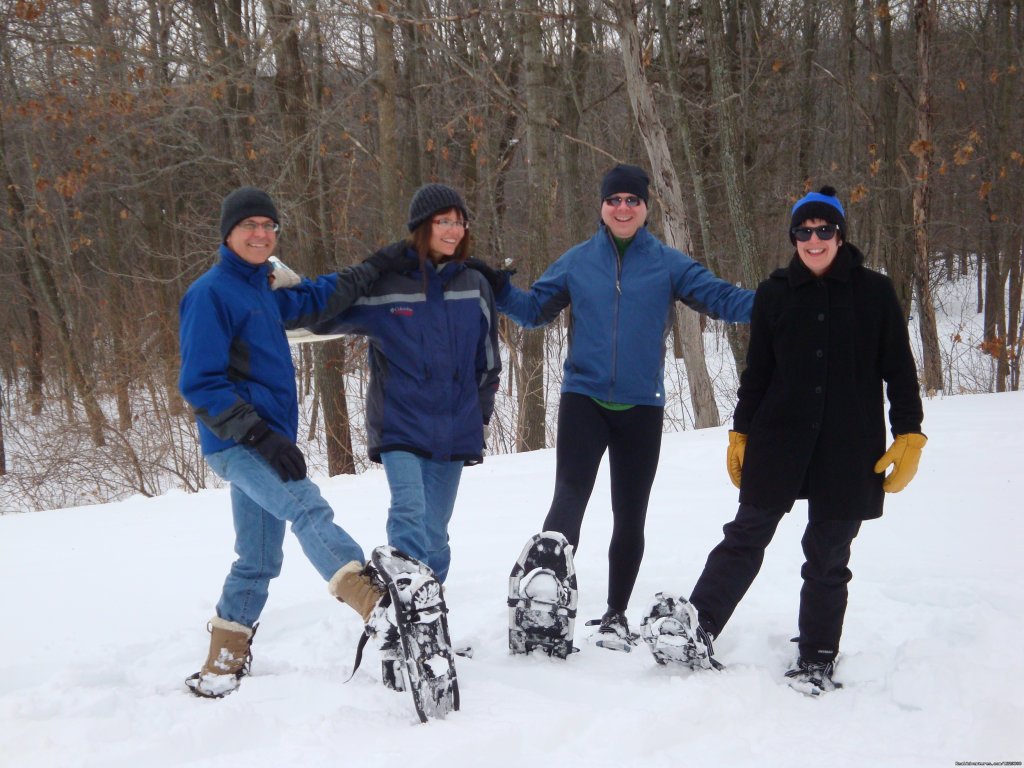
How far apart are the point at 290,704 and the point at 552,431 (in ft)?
28.1

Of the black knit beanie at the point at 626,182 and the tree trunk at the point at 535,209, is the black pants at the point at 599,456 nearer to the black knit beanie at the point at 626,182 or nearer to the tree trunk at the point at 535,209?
the black knit beanie at the point at 626,182

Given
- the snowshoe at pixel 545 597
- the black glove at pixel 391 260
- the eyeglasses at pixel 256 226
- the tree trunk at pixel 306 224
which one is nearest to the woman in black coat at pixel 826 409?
the snowshoe at pixel 545 597

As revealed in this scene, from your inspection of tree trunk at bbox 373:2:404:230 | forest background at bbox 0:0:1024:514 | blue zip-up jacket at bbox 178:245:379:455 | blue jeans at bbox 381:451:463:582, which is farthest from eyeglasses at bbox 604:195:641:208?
tree trunk at bbox 373:2:404:230

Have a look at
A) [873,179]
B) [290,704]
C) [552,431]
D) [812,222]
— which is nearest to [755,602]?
[812,222]

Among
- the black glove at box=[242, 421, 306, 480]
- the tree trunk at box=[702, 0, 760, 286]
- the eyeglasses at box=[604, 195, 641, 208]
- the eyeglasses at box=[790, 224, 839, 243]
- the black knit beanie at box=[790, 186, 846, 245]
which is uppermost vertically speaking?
the tree trunk at box=[702, 0, 760, 286]

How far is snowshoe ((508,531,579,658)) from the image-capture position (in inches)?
123

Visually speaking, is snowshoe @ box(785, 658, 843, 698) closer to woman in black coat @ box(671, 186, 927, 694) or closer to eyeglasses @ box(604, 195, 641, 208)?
woman in black coat @ box(671, 186, 927, 694)

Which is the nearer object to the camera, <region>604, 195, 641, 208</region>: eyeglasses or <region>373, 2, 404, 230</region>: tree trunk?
<region>604, 195, 641, 208</region>: eyeglasses

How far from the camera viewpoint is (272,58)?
36.4 feet

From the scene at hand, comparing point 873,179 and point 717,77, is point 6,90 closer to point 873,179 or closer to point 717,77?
point 717,77

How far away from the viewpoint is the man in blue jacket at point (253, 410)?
8.98 feet

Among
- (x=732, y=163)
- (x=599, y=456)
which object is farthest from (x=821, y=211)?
(x=732, y=163)

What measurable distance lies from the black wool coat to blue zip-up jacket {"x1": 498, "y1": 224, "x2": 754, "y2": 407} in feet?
1.15

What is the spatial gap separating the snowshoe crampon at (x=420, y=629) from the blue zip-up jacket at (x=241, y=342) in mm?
653
